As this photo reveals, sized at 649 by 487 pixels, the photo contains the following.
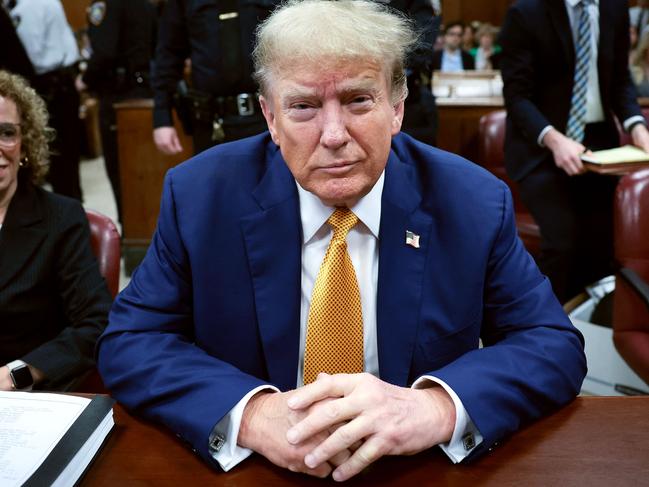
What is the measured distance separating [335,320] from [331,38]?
50 centimetres

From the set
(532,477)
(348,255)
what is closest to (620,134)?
(348,255)

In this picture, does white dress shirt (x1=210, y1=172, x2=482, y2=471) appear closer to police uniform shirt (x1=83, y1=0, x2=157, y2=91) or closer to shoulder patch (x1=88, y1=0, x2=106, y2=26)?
police uniform shirt (x1=83, y1=0, x2=157, y2=91)

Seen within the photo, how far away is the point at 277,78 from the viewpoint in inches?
49.2

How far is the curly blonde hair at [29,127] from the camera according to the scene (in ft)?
6.15

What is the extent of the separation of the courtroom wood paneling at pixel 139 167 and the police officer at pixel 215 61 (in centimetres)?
99

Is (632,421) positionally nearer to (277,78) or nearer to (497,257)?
(497,257)

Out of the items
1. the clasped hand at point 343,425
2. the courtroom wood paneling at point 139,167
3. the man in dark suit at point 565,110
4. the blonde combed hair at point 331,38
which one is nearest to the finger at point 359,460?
the clasped hand at point 343,425

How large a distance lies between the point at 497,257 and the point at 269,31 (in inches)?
24.0

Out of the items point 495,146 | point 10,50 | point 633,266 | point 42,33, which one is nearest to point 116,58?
point 42,33

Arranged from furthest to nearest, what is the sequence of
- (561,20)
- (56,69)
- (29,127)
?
(56,69) → (561,20) → (29,127)

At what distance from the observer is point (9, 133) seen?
1.84 meters

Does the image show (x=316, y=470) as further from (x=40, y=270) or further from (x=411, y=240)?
(x=40, y=270)

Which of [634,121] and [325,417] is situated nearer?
[325,417]

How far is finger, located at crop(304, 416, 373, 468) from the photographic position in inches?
38.6
